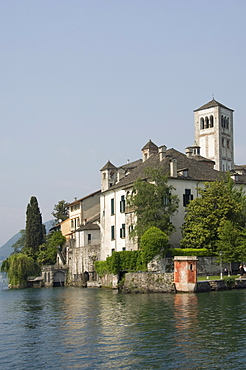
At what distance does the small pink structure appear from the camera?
46812mm

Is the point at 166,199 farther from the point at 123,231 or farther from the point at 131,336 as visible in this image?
the point at 131,336

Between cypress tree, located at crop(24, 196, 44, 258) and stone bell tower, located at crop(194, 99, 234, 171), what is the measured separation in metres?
33.4

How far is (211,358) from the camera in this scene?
21.3 m

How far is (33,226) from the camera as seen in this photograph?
97.5 metres

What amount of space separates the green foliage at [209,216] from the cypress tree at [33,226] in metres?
43.9

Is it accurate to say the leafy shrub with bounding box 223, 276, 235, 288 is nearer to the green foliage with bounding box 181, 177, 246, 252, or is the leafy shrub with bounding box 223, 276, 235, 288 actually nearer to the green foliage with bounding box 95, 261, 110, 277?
the green foliage with bounding box 181, 177, 246, 252

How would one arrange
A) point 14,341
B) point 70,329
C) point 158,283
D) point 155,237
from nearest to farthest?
point 14,341
point 70,329
point 158,283
point 155,237

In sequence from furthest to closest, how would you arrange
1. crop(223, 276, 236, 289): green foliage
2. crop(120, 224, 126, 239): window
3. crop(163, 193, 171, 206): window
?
crop(120, 224, 126, 239): window
crop(163, 193, 171, 206): window
crop(223, 276, 236, 289): green foliage

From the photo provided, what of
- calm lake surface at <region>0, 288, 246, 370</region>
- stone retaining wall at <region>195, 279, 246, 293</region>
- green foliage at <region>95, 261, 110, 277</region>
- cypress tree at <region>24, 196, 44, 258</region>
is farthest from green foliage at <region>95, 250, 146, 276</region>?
cypress tree at <region>24, 196, 44, 258</region>

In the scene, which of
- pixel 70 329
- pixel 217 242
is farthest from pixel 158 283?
pixel 70 329

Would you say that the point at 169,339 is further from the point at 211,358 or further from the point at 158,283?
the point at 158,283

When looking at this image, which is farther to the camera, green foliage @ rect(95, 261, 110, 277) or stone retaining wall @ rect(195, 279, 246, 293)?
green foliage @ rect(95, 261, 110, 277)

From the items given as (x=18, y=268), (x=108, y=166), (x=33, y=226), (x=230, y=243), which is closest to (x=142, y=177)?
(x=230, y=243)

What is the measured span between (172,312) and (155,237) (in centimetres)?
2137
